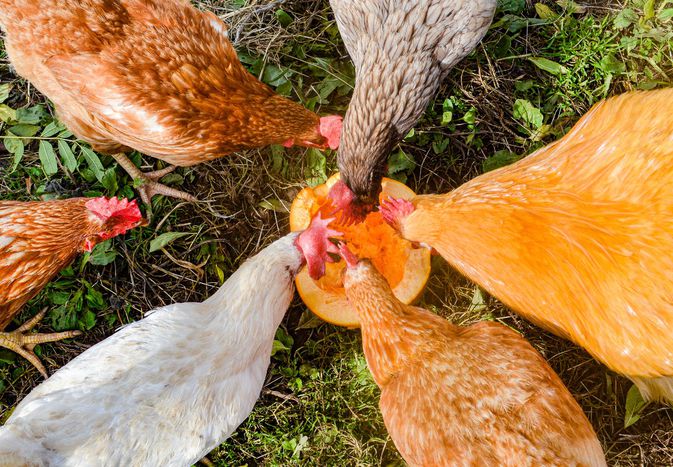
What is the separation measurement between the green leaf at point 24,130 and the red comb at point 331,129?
151 centimetres

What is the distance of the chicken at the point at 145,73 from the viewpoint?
5.83 ft

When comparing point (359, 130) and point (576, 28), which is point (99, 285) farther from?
point (576, 28)

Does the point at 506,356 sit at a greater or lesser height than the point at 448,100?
lesser

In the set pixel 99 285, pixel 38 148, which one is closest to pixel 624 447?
pixel 99 285

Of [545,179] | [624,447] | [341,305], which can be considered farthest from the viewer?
[624,447]

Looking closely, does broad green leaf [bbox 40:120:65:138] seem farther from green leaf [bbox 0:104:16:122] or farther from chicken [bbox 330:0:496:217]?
chicken [bbox 330:0:496:217]

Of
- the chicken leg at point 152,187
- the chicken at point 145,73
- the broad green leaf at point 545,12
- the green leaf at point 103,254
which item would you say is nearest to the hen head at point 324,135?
the chicken at point 145,73

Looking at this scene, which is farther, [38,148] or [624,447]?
[38,148]

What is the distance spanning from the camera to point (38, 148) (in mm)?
2543

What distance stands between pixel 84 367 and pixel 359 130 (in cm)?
133

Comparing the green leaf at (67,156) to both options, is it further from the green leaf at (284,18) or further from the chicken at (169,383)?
the green leaf at (284,18)

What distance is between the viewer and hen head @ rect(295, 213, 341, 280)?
1915 mm

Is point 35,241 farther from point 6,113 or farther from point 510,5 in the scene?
point 510,5

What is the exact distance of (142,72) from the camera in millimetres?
1802
